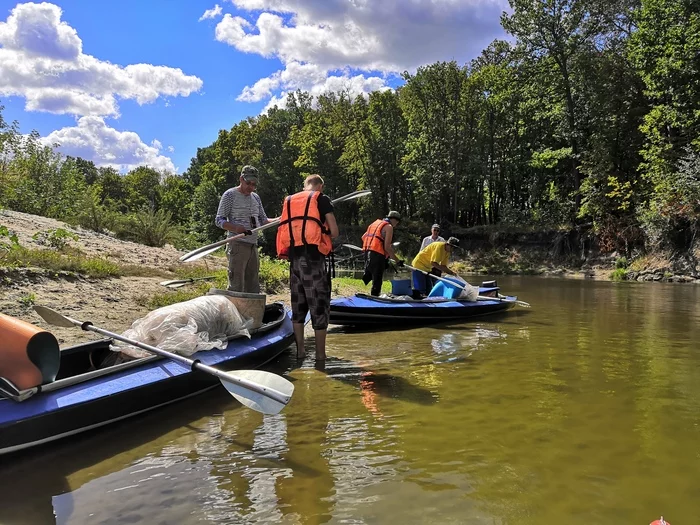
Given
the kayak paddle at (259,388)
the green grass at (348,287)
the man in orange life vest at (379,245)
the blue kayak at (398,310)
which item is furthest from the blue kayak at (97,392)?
the green grass at (348,287)

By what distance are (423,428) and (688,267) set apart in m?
21.0

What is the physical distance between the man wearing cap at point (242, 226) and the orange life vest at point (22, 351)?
3177 millimetres

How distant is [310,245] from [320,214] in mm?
374

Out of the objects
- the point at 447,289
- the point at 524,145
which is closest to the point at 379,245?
the point at 447,289

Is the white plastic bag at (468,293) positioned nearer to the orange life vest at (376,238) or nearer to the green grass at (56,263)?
the orange life vest at (376,238)

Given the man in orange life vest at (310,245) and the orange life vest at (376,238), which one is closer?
the man in orange life vest at (310,245)

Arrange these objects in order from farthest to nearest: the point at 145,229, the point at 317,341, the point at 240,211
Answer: the point at 145,229 → the point at 240,211 → the point at 317,341

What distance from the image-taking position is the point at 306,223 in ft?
18.6

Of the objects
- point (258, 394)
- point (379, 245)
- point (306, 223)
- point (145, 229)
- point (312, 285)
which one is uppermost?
point (145, 229)

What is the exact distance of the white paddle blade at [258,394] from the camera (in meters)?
3.60

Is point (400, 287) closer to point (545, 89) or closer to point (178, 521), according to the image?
point (178, 521)

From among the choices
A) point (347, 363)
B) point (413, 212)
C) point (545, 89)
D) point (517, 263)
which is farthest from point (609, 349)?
point (413, 212)

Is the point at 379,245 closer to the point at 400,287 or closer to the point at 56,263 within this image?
the point at 400,287

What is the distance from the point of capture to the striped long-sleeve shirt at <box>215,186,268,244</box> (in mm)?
6547
